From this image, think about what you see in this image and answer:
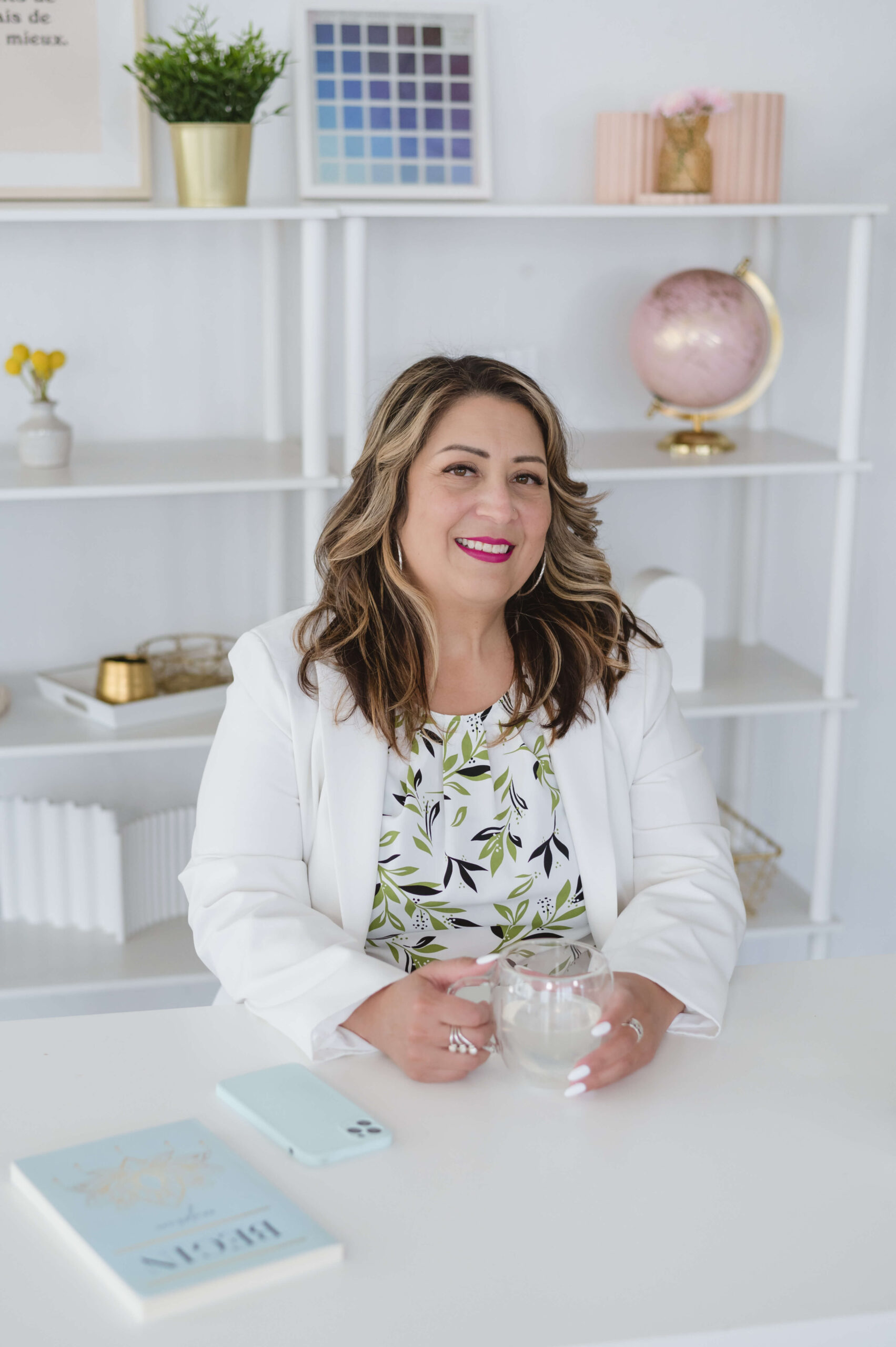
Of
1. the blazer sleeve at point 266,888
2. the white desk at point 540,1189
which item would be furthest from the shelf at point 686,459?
the white desk at point 540,1189

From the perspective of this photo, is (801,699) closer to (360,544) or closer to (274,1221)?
(360,544)

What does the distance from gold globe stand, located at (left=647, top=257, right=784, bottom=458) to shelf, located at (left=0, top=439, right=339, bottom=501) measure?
628 mm

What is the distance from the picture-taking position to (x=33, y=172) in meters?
2.32

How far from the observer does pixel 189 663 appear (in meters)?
2.51

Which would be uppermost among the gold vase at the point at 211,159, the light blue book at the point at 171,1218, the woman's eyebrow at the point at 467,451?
the gold vase at the point at 211,159

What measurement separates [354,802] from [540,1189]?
61 cm

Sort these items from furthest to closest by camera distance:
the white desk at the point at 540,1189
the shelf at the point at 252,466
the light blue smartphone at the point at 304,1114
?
the shelf at the point at 252,466 → the light blue smartphone at the point at 304,1114 → the white desk at the point at 540,1189

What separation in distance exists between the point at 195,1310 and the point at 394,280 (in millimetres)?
2062

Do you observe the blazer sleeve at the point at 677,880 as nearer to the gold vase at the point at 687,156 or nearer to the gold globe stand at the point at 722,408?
the gold globe stand at the point at 722,408

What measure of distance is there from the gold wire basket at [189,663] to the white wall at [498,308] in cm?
11

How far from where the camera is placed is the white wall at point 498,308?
98.6 inches

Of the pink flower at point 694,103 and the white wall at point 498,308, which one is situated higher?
the pink flower at point 694,103

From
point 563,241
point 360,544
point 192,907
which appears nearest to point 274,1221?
point 192,907

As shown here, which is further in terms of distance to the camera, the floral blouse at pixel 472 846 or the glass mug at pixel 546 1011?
the floral blouse at pixel 472 846
